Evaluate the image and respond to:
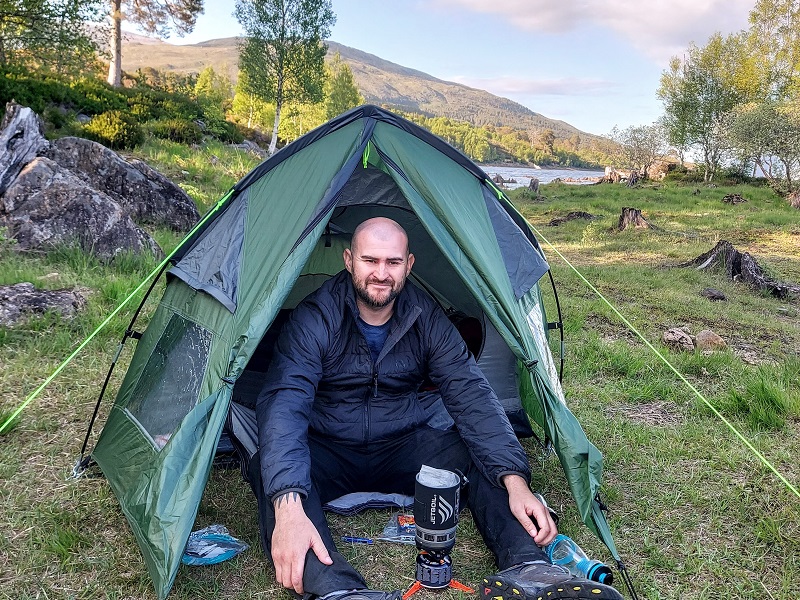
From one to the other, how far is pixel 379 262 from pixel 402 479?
1.10m

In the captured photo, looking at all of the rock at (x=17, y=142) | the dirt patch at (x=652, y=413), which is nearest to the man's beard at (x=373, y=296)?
the dirt patch at (x=652, y=413)

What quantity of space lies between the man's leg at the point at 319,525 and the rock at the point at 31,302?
9.50 ft

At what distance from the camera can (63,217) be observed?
6508mm

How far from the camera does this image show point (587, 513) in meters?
2.73

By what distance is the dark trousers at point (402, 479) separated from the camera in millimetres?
2559

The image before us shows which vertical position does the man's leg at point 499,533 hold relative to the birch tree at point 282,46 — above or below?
below

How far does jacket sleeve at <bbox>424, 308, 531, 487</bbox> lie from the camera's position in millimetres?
2775

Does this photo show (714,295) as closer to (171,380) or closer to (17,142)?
(171,380)

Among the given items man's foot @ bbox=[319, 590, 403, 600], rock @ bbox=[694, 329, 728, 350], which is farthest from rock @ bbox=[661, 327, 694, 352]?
man's foot @ bbox=[319, 590, 403, 600]

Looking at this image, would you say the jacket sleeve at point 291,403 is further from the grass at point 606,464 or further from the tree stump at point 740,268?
the tree stump at point 740,268

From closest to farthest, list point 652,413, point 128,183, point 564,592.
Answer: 1. point 564,592
2. point 652,413
3. point 128,183

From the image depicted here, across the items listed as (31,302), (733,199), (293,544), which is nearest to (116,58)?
(31,302)

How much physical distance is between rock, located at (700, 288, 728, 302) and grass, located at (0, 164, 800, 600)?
0.36 feet

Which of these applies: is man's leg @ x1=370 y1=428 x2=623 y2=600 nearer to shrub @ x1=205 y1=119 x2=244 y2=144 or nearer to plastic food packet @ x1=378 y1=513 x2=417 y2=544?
plastic food packet @ x1=378 y1=513 x2=417 y2=544
